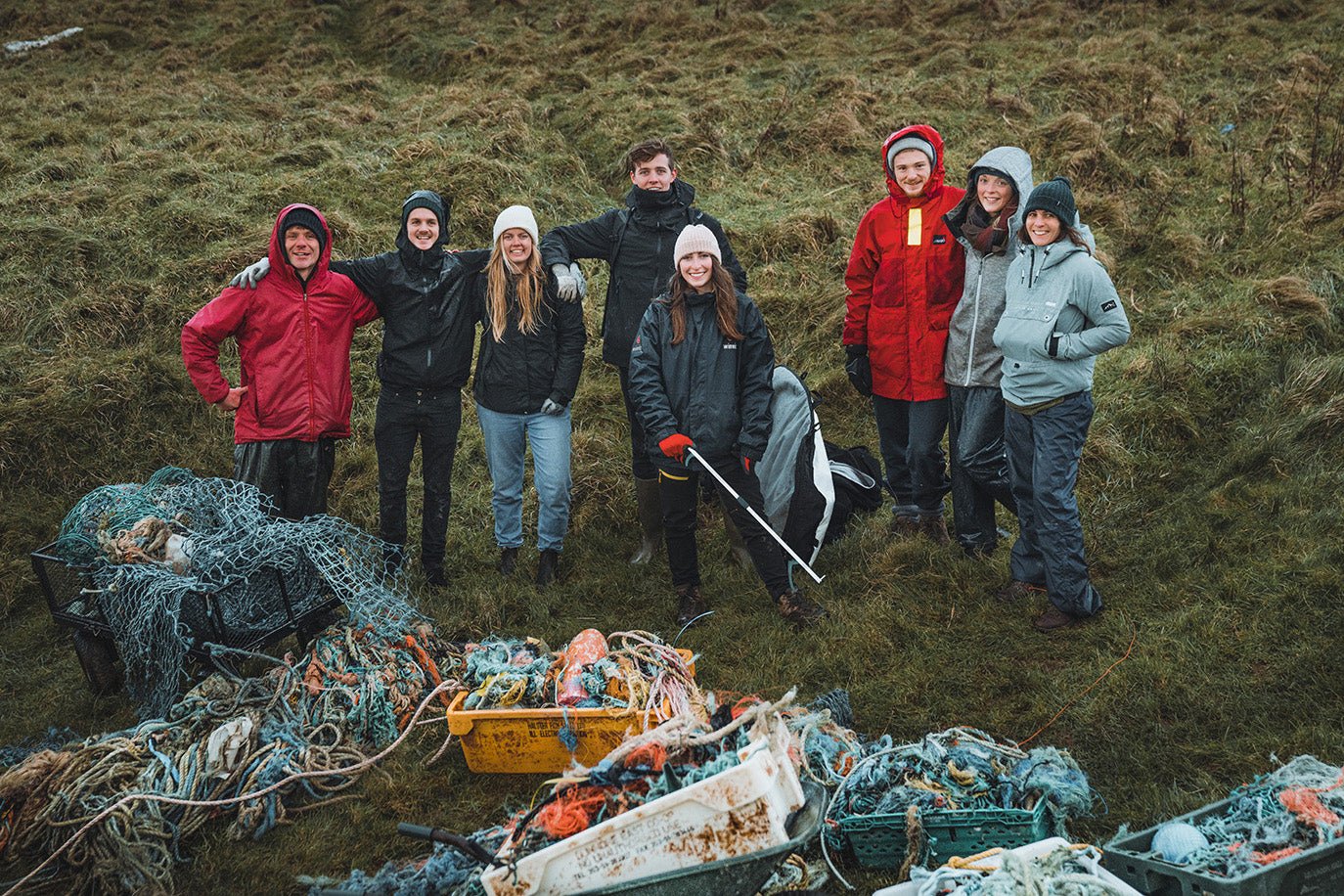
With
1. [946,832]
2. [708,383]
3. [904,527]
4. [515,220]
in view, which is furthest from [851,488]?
[946,832]

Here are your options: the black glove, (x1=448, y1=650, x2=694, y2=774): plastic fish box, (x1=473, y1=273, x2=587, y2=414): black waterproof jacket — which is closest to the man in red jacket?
(x1=473, y1=273, x2=587, y2=414): black waterproof jacket

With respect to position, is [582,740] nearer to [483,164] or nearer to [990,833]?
[990,833]

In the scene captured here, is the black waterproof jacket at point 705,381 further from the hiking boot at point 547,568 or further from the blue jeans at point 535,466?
the hiking boot at point 547,568

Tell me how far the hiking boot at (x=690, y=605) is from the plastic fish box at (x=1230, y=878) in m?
2.72

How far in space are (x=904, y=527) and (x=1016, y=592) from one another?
914 millimetres

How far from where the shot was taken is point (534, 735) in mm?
4406

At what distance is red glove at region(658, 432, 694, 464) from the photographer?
5.32 m

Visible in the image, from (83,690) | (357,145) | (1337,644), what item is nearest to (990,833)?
(1337,644)

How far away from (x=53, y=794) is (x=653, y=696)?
7.82 feet

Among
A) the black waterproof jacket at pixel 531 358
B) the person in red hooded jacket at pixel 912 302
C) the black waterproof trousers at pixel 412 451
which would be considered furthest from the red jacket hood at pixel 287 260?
the black waterproof jacket at pixel 531 358

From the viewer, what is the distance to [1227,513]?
5.89 m

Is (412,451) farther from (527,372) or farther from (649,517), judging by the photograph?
(649,517)

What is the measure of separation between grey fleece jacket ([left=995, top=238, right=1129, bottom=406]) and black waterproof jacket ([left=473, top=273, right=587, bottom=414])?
2.35m

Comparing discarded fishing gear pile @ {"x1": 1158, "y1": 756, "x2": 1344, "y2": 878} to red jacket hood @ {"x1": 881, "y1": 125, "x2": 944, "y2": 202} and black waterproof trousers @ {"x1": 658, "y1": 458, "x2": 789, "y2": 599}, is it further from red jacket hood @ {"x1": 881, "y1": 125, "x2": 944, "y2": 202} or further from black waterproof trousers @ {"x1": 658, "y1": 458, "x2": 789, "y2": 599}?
red jacket hood @ {"x1": 881, "y1": 125, "x2": 944, "y2": 202}
